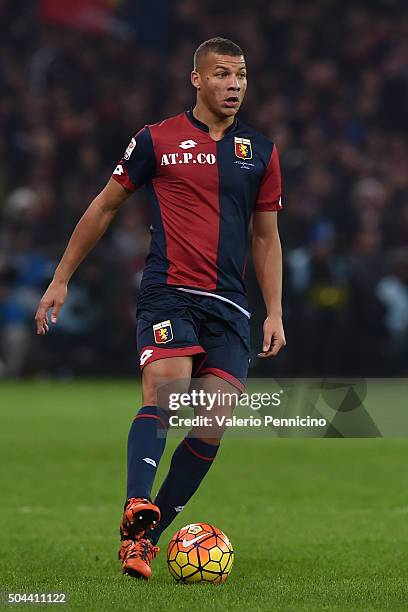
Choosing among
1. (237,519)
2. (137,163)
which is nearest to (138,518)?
(137,163)

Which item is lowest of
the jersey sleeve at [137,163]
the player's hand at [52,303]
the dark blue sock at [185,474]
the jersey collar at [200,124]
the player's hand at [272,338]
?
the dark blue sock at [185,474]

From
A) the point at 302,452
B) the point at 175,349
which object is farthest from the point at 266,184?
the point at 302,452

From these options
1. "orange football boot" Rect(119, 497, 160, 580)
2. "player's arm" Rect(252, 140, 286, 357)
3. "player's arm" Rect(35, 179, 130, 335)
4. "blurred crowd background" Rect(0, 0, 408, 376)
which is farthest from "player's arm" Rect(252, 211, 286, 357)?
"blurred crowd background" Rect(0, 0, 408, 376)

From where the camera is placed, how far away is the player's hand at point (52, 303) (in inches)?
221

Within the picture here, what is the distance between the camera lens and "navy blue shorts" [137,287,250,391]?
18.6ft

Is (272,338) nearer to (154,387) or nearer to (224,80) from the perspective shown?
(154,387)

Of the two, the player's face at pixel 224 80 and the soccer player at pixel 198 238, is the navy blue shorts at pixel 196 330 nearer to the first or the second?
the soccer player at pixel 198 238

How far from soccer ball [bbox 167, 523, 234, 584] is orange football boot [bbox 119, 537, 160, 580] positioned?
0.16m

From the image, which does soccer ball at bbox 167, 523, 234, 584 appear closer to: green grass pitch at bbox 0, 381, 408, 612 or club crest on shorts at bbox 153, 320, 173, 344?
green grass pitch at bbox 0, 381, 408, 612

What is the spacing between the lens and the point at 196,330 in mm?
5758

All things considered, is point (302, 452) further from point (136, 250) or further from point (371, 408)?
point (136, 250)

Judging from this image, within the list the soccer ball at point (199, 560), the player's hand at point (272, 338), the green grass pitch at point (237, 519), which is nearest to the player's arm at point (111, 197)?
the player's hand at point (272, 338)

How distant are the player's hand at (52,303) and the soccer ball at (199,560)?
1041 millimetres

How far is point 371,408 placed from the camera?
20.1ft
